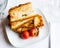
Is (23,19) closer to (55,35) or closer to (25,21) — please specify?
(25,21)

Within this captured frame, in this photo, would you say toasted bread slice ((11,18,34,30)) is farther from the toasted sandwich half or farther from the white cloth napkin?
the white cloth napkin

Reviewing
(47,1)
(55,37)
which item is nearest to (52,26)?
(55,37)

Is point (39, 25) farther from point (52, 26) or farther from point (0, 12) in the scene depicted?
point (0, 12)

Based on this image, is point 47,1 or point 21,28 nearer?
point 21,28

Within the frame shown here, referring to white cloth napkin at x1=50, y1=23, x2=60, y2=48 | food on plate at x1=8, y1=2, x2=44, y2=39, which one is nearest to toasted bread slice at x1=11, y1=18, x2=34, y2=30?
food on plate at x1=8, y1=2, x2=44, y2=39

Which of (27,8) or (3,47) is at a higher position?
(27,8)

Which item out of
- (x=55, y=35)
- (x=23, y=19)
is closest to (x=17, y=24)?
(x=23, y=19)
